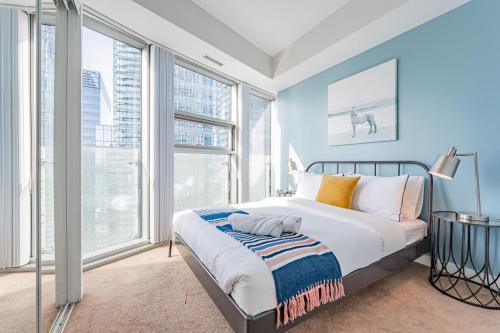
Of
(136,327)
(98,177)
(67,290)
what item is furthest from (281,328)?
(98,177)

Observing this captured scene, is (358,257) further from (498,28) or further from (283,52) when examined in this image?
(283,52)

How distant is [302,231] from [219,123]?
2.69 meters

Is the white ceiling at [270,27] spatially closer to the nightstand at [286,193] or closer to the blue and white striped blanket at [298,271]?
the nightstand at [286,193]

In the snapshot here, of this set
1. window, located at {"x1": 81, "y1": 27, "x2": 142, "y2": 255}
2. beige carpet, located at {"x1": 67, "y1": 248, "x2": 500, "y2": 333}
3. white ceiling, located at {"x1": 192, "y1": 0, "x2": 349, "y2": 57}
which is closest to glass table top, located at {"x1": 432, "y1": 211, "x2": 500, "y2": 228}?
beige carpet, located at {"x1": 67, "y1": 248, "x2": 500, "y2": 333}

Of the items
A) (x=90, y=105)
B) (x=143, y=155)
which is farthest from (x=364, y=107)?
(x=90, y=105)

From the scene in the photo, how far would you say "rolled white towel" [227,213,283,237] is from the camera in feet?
5.23

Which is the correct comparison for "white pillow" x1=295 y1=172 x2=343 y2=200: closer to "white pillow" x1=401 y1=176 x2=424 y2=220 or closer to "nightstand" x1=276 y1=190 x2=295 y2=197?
"nightstand" x1=276 y1=190 x2=295 y2=197

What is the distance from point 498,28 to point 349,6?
4.68ft

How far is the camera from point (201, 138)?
369 centimetres

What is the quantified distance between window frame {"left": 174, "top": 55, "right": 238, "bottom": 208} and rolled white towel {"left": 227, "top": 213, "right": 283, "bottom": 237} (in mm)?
1983

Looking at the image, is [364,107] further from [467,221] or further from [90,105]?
[90,105]

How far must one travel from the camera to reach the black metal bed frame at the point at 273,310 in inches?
43.9

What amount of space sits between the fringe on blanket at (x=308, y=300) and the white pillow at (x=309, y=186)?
1699 millimetres

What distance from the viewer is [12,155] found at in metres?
1.43
